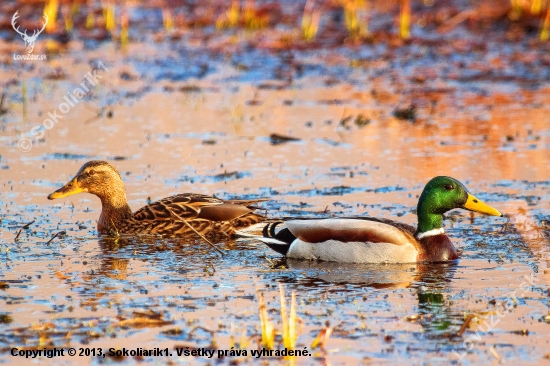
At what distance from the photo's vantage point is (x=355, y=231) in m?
9.07

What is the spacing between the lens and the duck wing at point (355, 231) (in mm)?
9055

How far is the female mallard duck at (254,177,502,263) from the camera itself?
29.7 feet

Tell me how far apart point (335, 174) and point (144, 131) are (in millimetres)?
3428

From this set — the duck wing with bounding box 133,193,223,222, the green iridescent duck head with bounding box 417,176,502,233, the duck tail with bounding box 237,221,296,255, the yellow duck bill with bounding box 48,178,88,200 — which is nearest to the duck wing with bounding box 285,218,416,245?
the duck tail with bounding box 237,221,296,255

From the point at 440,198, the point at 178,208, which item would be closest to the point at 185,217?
the point at 178,208

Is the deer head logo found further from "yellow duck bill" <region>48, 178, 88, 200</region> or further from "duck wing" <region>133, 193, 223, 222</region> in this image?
"duck wing" <region>133, 193, 223, 222</region>

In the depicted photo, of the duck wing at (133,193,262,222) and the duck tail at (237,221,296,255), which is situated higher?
the duck wing at (133,193,262,222)

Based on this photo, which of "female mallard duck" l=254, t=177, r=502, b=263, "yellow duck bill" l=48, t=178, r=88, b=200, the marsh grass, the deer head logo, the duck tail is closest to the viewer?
"female mallard duck" l=254, t=177, r=502, b=263

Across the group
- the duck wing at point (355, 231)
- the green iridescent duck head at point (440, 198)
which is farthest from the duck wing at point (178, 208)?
the green iridescent duck head at point (440, 198)

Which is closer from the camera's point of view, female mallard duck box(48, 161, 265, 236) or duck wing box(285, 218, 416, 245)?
duck wing box(285, 218, 416, 245)

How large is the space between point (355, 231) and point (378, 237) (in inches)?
7.4

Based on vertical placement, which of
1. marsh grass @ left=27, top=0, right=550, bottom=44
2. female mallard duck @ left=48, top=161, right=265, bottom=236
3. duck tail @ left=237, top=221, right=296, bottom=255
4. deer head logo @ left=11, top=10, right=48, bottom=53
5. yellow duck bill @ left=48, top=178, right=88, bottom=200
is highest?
marsh grass @ left=27, top=0, right=550, bottom=44

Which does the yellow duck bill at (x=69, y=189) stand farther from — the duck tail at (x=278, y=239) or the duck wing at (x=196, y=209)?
the duck tail at (x=278, y=239)

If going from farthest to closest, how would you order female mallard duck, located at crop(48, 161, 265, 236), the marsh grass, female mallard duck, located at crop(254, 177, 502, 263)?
the marsh grass
female mallard duck, located at crop(48, 161, 265, 236)
female mallard duck, located at crop(254, 177, 502, 263)
